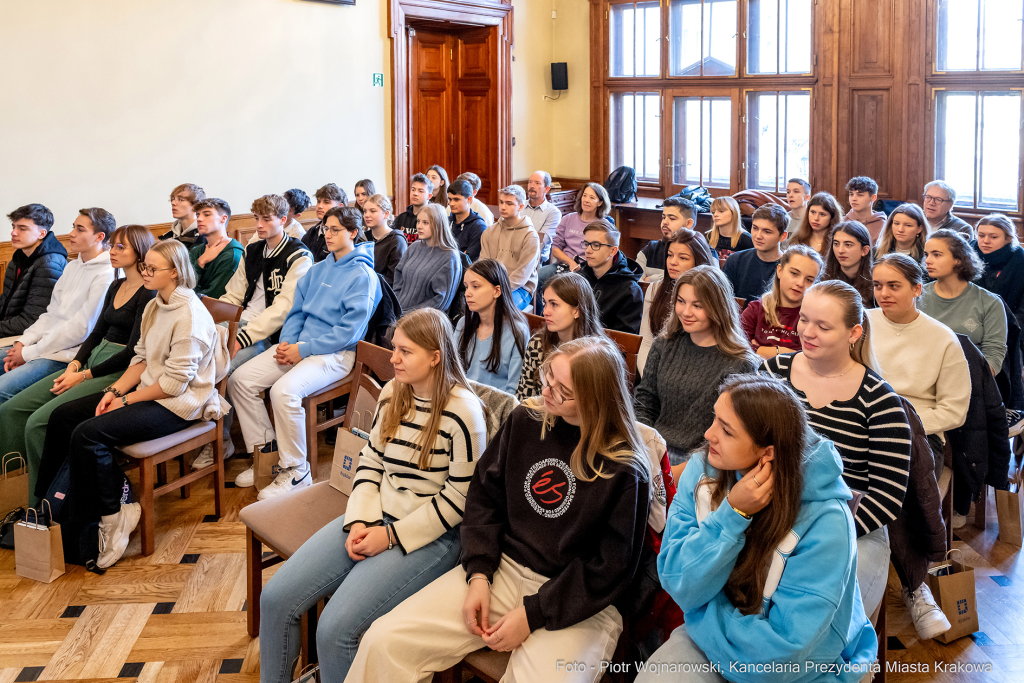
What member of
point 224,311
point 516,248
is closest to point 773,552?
point 224,311

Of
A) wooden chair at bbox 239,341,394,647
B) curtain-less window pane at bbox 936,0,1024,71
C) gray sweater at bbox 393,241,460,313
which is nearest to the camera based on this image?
wooden chair at bbox 239,341,394,647

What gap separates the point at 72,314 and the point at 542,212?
3.72 m

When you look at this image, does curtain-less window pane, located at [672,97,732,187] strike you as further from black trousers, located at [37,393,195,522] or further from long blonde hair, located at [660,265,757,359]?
black trousers, located at [37,393,195,522]

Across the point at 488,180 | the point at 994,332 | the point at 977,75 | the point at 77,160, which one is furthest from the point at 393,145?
the point at 994,332

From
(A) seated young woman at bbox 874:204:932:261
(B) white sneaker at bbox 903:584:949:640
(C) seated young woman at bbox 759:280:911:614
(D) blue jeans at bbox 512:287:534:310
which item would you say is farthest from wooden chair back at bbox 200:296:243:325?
(A) seated young woman at bbox 874:204:932:261

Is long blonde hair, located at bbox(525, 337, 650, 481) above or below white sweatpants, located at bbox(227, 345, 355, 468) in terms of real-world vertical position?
above

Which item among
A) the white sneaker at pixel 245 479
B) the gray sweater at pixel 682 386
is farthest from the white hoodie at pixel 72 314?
the gray sweater at pixel 682 386

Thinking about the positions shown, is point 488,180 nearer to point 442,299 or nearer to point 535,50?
point 535,50

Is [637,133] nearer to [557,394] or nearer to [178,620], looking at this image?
[178,620]

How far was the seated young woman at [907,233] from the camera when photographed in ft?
14.9

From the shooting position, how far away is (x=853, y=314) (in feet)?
7.94

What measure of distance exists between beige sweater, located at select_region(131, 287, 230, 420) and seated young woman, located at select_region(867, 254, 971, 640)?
100 inches

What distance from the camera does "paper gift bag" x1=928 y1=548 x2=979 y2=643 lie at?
2.71 meters

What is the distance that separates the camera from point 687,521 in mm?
1880
